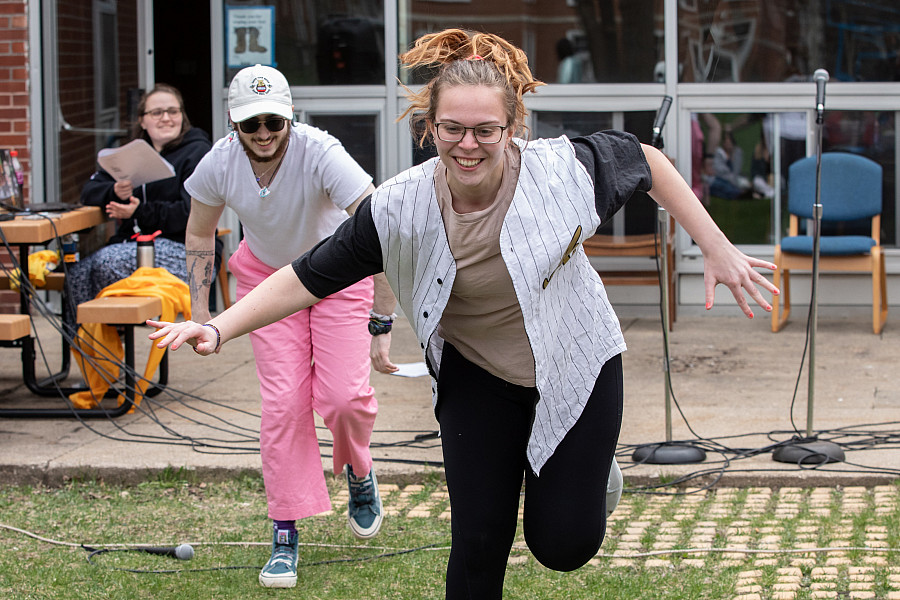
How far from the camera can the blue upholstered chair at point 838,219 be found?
27.7ft

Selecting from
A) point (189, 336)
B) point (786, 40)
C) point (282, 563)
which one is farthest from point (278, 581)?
point (786, 40)

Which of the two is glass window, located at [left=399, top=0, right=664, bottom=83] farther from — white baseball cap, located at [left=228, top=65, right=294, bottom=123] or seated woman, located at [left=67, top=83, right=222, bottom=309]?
white baseball cap, located at [left=228, top=65, right=294, bottom=123]

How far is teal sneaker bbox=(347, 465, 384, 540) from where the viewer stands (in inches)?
183

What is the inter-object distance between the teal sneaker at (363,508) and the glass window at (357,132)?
5041 mm

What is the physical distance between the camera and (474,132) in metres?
2.91

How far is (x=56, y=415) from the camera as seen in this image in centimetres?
644

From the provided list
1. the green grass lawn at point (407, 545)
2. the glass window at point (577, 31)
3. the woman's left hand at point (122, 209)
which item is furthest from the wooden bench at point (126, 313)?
the glass window at point (577, 31)

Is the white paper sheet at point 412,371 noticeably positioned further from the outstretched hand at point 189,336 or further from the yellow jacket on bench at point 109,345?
the outstretched hand at point 189,336

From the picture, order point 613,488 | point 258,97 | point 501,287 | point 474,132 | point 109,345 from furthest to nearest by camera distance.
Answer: point 109,345
point 258,97
point 613,488
point 501,287
point 474,132

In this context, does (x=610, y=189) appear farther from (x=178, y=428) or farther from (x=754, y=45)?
(x=754, y=45)

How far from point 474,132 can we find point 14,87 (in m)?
7.10

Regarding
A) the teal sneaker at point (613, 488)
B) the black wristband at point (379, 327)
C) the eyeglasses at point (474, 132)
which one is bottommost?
the teal sneaker at point (613, 488)

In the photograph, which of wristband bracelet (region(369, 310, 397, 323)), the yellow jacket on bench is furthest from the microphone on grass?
the yellow jacket on bench

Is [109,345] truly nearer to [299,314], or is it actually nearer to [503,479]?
[299,314]
